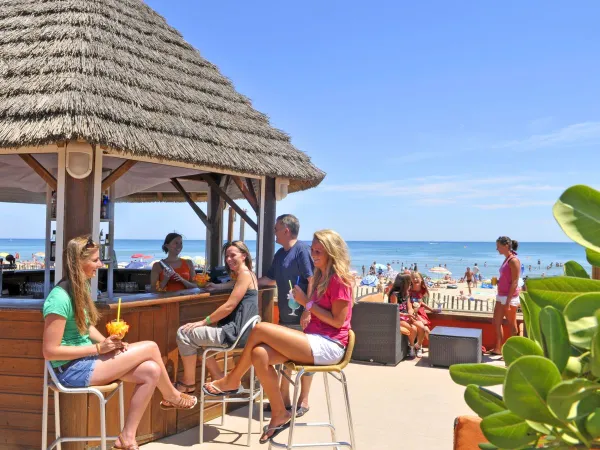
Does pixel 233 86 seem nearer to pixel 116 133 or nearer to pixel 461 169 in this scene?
pixel 116 133

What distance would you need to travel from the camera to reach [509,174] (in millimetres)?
89562

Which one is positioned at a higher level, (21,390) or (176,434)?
(21,390)

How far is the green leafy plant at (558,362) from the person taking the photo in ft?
1.68

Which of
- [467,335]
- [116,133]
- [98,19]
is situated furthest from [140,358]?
[467,335]

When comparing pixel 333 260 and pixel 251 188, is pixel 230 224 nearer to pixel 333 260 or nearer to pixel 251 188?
pixel 251 188

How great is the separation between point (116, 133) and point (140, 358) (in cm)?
165

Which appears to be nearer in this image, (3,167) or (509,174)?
(3,167)

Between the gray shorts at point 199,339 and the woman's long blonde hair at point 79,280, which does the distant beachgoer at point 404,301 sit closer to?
the gray shorts at point 199,339

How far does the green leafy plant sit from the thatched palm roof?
389 cm

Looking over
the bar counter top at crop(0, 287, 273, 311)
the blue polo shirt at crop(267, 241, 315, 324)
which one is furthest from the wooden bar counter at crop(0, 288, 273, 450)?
the blue polo shirt at crop(267, 241, 315, 324)

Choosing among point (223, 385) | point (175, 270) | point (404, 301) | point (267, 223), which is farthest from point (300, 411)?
point (404, 301)

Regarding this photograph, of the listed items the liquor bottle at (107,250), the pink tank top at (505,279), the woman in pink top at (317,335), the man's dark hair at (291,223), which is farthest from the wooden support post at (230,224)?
the woman in pink top at (317,335)

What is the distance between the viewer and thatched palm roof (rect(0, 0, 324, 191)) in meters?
4.25

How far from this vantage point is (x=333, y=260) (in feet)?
12.6
